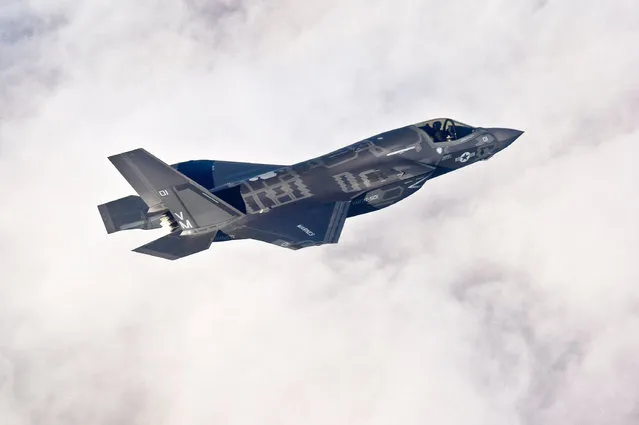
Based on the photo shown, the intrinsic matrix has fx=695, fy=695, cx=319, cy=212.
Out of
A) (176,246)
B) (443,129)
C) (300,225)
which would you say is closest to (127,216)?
(176,246)

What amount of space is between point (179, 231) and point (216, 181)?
23.9 ft

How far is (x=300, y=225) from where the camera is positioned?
128 feet

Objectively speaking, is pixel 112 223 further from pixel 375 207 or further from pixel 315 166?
pixel 375 207

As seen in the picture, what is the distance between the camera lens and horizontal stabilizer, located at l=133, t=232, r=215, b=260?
126ft

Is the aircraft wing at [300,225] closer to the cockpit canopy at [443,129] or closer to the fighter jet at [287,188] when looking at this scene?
the fighter jet at [287,188]

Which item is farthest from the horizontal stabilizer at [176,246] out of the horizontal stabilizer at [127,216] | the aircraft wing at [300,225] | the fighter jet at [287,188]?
the horizontal stabilizer at [127,216]

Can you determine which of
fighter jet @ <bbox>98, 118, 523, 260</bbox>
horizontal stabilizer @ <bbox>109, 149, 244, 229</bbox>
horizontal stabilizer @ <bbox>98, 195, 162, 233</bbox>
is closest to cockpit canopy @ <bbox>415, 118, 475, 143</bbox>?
fighter jet @ <bbox>98, 118, 523, 260</bbox>

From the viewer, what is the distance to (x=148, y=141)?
87.8m

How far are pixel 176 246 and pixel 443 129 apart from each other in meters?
18.6

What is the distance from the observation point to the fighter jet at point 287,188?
123 ft

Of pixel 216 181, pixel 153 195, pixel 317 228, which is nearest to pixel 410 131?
pixel 317 228

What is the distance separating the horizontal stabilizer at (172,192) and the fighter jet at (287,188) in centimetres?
5

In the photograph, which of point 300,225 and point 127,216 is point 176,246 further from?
point 127,216

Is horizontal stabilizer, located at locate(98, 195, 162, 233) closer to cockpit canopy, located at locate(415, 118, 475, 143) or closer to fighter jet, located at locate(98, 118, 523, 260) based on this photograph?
fighter jet, located at locate(98, 118, 523, 260)
